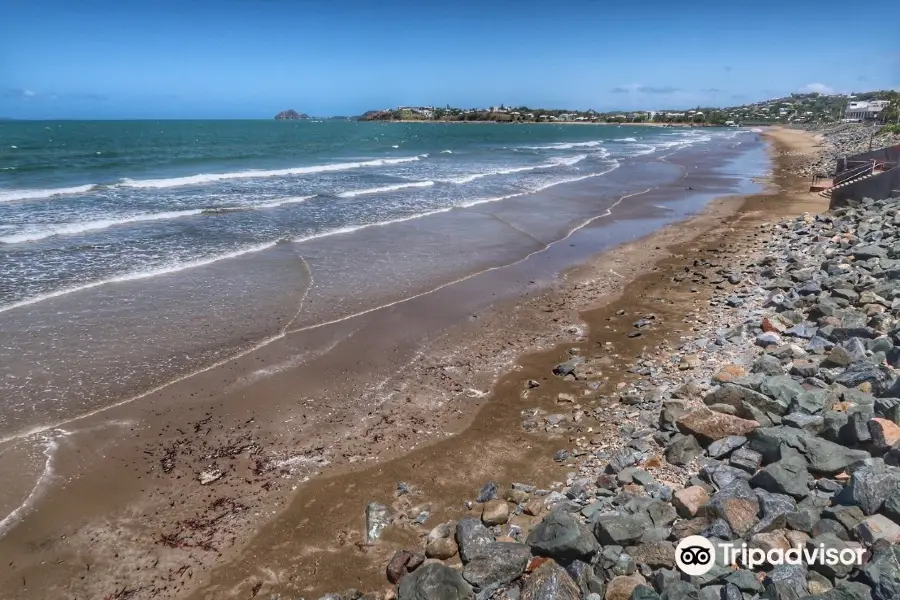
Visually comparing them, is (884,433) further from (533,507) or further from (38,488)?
(38,488)

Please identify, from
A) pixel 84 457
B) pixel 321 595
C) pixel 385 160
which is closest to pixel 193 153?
pixel 385 160

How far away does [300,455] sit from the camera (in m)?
6.75

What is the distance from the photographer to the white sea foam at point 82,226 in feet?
53.4

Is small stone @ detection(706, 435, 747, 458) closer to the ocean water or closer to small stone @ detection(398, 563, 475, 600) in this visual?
small stone @ detection(398, 563, 475, 600)

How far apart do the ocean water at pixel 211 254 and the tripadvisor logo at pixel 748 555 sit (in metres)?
7.65

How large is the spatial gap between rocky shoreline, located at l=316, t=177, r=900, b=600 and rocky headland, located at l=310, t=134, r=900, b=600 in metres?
0.02

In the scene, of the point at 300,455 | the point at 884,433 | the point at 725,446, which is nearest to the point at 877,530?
the point at 884,433

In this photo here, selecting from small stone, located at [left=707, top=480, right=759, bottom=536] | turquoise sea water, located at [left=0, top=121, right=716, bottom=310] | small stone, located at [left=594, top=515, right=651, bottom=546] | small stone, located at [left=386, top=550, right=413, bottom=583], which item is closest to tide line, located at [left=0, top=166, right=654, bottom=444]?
small stone, located at [left=386, top=550, right=413, bottom=583]

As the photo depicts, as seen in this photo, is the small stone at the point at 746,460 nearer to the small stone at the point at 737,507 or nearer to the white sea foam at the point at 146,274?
the small stone at the point at 737,507

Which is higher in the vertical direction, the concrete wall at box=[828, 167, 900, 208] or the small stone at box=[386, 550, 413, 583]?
the concrete wall at box=[828, 167, 900, 208]

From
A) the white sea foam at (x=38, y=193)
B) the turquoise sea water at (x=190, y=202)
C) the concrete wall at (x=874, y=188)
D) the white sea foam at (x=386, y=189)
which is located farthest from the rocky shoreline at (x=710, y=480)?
the white sea foam at (x=38, y=193)

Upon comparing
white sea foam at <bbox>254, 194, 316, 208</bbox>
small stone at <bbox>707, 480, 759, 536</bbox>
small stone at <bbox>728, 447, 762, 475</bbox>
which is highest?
white sea foam at <bbox>254, 194, 316, 208</bbox>

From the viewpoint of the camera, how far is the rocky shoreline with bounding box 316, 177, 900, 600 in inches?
158

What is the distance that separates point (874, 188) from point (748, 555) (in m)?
19.5
